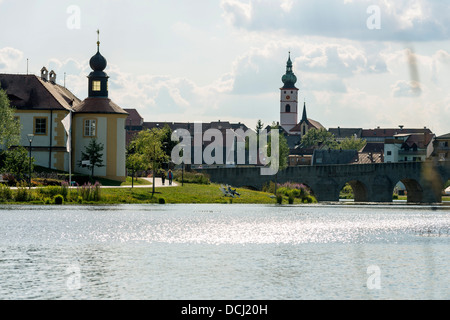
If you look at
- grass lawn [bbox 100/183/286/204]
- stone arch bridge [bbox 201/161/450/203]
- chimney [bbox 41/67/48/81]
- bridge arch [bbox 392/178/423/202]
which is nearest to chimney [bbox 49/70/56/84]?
chimney [bbox 41/67/48/81]

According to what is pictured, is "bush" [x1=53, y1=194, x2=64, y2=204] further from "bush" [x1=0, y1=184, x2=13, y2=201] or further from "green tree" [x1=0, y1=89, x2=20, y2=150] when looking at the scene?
"green tree" [x1=0, y1=89, x2=20, y2=150]

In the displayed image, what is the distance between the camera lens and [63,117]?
87562mm

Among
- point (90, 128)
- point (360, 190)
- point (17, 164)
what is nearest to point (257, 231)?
point (17, 164)

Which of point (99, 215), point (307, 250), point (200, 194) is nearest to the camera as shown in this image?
point (307, 250)

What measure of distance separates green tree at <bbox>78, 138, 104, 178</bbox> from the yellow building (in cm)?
69

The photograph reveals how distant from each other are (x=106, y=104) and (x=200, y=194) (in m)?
13.6

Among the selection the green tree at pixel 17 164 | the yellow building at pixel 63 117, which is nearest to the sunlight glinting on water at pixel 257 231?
the green tree at pixel 17 164

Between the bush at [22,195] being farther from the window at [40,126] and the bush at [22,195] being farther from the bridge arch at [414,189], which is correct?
the bridge arch at [414,189]

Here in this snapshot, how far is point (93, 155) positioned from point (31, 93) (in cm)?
976

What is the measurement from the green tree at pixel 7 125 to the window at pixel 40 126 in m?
3.69
